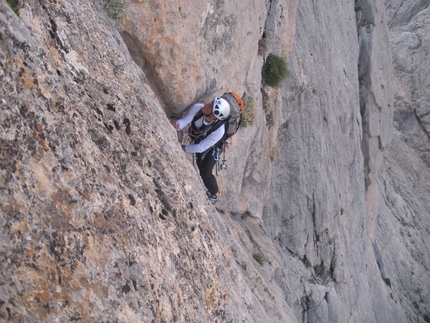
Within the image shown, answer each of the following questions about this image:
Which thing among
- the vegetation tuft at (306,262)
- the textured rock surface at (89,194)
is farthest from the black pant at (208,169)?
the vegetation tuft at (306,262)

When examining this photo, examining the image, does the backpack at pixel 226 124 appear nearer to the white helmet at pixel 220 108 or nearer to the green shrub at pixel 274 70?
the white helmet at pixel 220 108

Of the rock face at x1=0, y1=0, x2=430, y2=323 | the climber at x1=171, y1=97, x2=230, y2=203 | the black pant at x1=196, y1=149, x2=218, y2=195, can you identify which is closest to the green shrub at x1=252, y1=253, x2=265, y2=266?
the rock face at x1=0, y1=0, x2=430, y2=323

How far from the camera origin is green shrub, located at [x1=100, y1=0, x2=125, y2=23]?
6.52 meters

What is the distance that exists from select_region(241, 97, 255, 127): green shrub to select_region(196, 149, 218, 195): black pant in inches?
92.5

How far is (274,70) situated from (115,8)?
22.6ft

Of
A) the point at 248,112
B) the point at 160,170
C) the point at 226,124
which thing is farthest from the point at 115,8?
the point at 248,112

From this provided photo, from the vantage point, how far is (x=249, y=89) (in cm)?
1101

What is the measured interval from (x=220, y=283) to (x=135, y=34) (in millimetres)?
4593

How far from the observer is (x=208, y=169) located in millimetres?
9070

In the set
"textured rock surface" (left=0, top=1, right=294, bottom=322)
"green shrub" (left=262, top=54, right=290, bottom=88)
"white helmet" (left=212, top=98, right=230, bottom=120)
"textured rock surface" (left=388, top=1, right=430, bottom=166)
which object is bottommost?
"textured rock surface" (left=0, top=1, right=294, bottom=322)

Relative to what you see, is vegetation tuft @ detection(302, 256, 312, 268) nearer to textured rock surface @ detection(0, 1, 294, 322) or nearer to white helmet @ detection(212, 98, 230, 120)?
white helmet @ detection(212, 98, 230, 120)

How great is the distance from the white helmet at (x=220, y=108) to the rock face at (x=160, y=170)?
0.79 meters

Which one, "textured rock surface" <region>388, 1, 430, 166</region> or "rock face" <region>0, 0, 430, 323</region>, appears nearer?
"rock face" <region>0, 0, 430, 323</region>

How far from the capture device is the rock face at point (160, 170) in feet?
11.3
